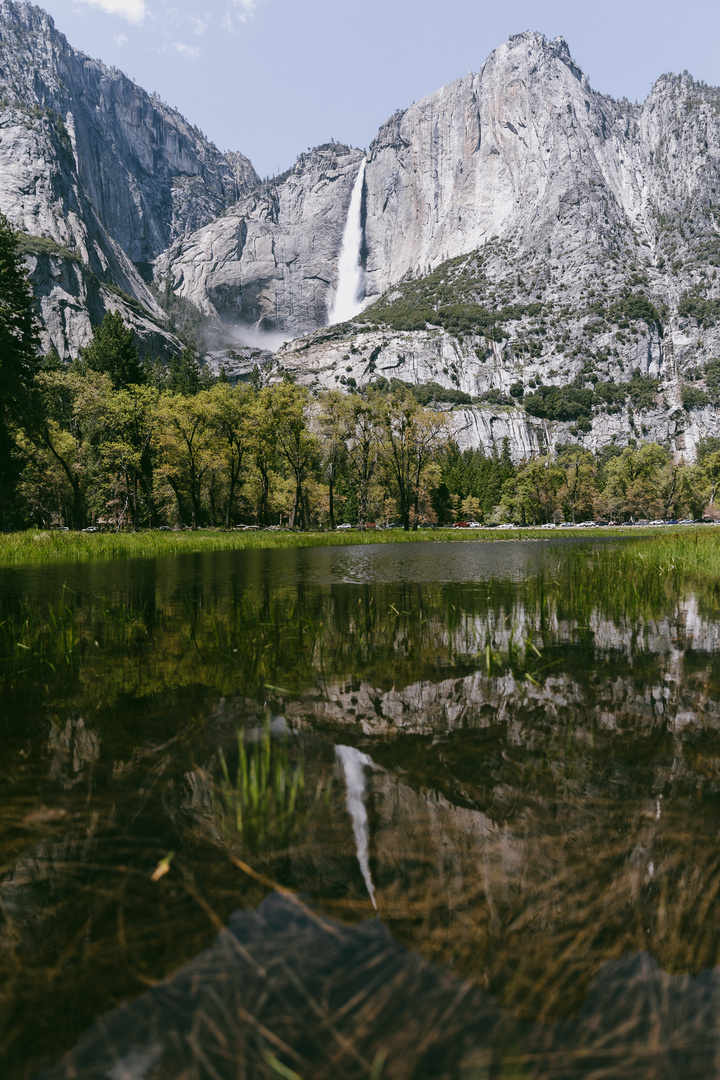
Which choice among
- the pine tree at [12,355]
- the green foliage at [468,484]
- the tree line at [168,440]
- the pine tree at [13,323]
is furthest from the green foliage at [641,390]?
the pine tree at [12,355]

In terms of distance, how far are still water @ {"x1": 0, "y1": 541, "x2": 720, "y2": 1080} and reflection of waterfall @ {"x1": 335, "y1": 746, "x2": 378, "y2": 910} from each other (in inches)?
0.5

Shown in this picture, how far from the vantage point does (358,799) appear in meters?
2.41

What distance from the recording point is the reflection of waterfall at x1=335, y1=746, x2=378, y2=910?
1.92 metres

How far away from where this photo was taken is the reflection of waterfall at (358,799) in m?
1.92

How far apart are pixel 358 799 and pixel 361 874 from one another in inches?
21.9

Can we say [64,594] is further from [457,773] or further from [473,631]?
[457,773]

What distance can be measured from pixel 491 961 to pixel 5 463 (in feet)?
152

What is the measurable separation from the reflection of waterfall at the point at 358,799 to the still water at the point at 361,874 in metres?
0.01

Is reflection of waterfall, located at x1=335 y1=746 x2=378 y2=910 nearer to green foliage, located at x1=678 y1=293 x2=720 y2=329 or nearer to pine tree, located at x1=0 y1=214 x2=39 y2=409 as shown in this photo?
pine tree, located at x1=0 y1=214 x2=39 y2=409

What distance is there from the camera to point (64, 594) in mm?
10320

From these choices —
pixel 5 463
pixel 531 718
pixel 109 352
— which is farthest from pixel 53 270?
pixel 531 718

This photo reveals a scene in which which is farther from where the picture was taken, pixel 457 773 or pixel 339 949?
pixel 457 773

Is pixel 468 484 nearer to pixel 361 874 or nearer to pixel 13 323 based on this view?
pixel 13 323

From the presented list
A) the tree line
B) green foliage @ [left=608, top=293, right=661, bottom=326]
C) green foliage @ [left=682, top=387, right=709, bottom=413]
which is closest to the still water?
the tree line
